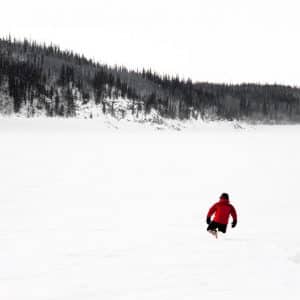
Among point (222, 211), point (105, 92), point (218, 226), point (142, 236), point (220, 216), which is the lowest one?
point (142, 236)

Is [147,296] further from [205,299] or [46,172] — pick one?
[46,172]

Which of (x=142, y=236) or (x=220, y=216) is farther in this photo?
(x=220, y=216)

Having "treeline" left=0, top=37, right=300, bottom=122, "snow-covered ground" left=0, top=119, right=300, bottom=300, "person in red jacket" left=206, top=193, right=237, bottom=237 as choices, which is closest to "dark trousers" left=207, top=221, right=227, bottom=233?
"person in red jacket" left=206, top=193, right=237, bottom=237

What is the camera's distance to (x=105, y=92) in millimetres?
94062

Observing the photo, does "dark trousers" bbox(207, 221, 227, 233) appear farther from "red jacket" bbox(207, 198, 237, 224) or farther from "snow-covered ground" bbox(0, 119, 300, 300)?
"snow-covered ground" bbox(0, 119, 300, 300)

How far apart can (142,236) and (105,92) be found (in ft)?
289

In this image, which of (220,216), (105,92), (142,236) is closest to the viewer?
(142,236)

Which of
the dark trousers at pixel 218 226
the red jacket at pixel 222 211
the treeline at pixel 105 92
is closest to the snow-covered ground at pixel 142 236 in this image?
the dark trousers at pixel 218 226

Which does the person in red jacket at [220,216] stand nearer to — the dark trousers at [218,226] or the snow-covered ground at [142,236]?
the dark trousers at [218,226]

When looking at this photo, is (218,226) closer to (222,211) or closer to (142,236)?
(222,211)

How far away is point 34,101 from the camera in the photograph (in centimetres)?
7638

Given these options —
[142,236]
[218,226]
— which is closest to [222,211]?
[218,226]

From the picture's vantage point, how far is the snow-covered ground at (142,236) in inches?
215

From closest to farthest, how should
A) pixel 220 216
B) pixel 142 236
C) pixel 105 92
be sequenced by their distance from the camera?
1. pixel 142 236
2. pixel 220 216
3. pixel 105 92
